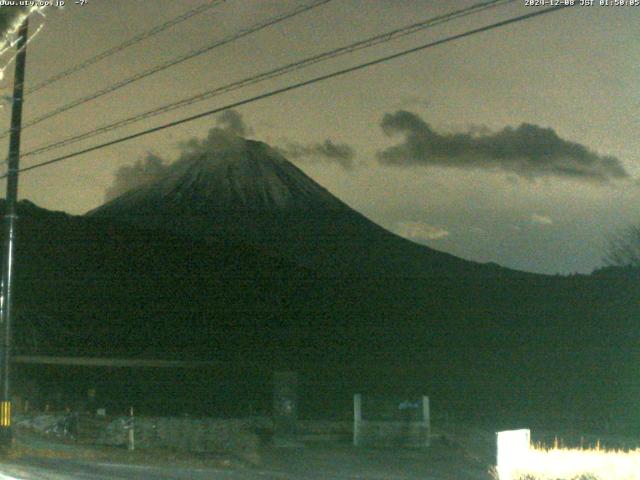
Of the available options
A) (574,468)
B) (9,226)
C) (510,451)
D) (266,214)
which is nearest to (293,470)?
(510,451)

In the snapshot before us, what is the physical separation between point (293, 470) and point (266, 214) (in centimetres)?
13967

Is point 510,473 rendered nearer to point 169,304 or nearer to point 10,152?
point 10,152

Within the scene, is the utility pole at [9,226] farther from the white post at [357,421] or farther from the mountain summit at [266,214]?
the mountain summit at [266,214]

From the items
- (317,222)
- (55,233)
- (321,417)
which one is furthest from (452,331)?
(317,222)

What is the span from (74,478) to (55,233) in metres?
75.8

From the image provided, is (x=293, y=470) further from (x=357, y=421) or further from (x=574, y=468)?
(x=574, y=468)

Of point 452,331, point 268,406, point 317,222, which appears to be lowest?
point 268,406

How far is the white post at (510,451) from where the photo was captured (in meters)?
12.0

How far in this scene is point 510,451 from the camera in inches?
487

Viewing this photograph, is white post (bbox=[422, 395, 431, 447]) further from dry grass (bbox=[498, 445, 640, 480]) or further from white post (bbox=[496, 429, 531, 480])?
white post (bbox=[496, 429, 531, 480])

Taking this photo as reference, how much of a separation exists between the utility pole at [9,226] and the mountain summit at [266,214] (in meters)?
97.3

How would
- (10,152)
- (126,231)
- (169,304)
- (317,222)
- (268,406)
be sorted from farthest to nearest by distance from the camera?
(317,222) → (126,231) → (169,304) → (268,406) → (10,152)

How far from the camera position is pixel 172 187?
15975cm

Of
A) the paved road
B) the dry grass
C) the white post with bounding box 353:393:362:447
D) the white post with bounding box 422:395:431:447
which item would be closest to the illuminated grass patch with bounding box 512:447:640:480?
the dry grass
